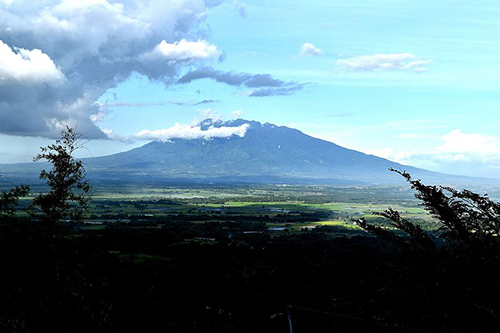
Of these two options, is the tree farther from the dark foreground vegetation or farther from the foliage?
the foliage

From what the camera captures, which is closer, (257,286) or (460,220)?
(460,220)

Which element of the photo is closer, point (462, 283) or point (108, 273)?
point (462, 283)

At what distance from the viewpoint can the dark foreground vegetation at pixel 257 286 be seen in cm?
841

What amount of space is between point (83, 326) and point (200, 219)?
97.1m

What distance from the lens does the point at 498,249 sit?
831 centimetres

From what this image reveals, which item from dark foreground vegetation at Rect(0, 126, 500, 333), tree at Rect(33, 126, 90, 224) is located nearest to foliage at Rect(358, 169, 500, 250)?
dark foreground vegetation at Rect(0, 126, 500, 333)

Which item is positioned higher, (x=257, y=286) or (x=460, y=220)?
(x=460, y=220)

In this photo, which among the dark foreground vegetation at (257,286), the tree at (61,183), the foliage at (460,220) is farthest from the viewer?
the tree at (61,183)

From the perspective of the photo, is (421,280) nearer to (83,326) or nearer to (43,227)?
(83,326)

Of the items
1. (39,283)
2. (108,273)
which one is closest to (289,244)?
(108,273)

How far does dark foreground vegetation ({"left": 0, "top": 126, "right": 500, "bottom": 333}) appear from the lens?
8406mm

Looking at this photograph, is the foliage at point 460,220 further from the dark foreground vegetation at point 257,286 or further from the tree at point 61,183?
the tree at point 61,183

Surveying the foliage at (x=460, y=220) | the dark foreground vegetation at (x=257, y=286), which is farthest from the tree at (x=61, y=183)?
the foliage at (x=460, y=220)

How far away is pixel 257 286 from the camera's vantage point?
23328mm
